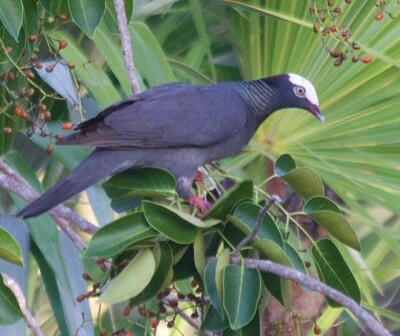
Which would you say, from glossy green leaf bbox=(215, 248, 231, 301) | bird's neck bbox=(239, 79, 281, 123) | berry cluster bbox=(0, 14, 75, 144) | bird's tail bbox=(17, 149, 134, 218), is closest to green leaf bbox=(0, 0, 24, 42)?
berry cluster bbox=(0, 14, 75, 144)

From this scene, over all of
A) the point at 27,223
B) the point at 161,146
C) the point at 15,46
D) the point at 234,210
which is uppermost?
the point at 234,210

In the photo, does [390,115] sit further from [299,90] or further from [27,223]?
[27,223]

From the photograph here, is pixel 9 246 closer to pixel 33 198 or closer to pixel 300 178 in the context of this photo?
pixel 33 198

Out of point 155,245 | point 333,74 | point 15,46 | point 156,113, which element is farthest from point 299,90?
point 155,245

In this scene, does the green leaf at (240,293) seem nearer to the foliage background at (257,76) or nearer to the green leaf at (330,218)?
the green leaf at (330,218)

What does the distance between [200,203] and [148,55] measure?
55 centimetres

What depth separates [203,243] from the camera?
1765 mm

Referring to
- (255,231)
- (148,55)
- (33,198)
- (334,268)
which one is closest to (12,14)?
(33,198)

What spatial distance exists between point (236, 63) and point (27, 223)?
38.5 inches

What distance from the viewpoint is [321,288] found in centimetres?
151

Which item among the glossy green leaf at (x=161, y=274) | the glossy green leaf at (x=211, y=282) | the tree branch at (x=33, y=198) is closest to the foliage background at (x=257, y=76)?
the tree branch at (x=33, y=198)

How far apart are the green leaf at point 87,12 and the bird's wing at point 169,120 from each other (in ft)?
0.79

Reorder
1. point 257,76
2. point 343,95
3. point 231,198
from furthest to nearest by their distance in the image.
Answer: point 257,76, point 343,95, point 231,198

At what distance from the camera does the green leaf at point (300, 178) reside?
5.74ft
